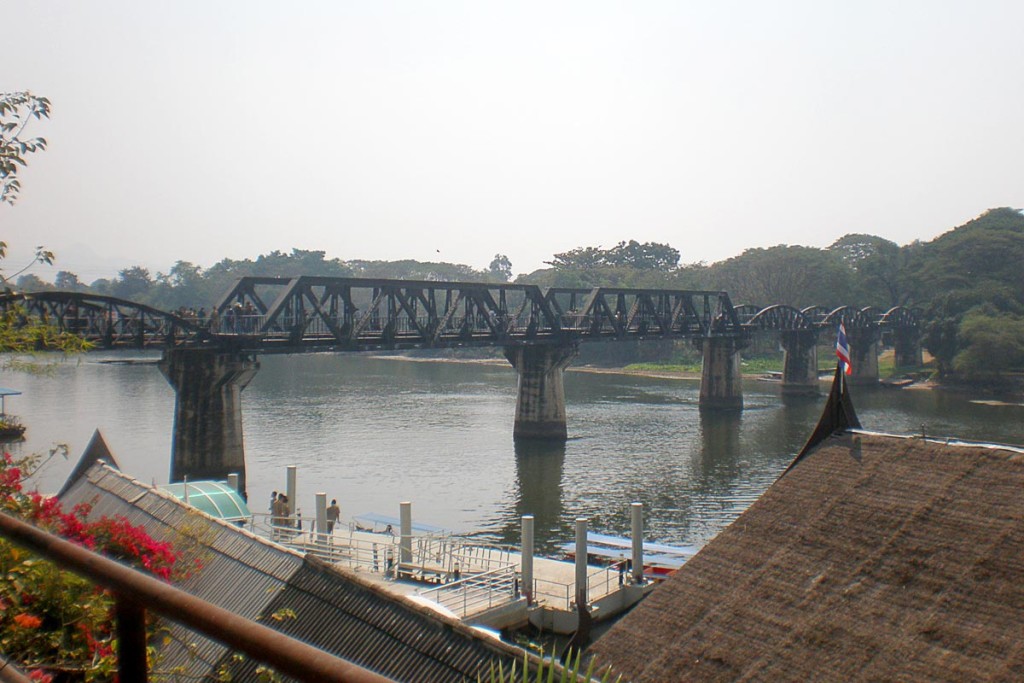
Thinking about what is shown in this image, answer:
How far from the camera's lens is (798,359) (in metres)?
111

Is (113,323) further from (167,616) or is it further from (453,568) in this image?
(167,616)

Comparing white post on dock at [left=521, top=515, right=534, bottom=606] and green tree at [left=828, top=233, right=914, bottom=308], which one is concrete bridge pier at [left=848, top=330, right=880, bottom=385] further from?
white post on dock at [left=521, top=515, right=534, bottom=606]

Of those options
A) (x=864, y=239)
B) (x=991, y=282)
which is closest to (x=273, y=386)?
(x=991, y=282)

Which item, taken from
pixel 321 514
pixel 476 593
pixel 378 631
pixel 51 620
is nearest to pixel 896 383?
pixel 321 514

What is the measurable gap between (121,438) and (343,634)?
182 feet

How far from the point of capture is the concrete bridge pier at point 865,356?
12006 cm

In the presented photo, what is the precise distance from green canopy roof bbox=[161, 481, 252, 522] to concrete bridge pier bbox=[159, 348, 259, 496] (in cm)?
1557

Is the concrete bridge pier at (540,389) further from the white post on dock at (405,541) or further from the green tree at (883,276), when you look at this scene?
the green tree at (883,276)

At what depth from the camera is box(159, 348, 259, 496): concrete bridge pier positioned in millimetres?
48625

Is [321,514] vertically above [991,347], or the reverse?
[991,347]

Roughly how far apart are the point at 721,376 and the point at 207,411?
57076 millimetres

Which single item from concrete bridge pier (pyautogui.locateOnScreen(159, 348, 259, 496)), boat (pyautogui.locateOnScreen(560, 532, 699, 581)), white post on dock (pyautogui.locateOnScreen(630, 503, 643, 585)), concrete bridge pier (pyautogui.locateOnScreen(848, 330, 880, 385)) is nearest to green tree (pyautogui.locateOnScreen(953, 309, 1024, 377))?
concrete bridge pier (pyautogui.locateOnScreen(848, 330, 880, 385))

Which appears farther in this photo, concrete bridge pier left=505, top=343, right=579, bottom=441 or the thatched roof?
concrete bridge pier left=505, top=343, right=579, bottom=441

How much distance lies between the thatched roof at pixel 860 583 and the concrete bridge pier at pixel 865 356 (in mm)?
102772
